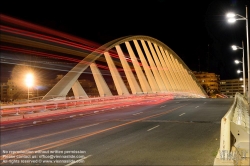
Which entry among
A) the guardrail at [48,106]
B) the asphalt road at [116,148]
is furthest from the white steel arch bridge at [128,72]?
the asphalt road at [116,148]

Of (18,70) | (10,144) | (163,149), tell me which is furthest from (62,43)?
(18,70)

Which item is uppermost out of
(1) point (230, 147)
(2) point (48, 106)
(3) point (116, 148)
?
(1) point (230, 147)

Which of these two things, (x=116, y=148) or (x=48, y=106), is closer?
(x=116, y=148)

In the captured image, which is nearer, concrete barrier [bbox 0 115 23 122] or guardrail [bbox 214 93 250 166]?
guardrail [bbox 214 93 250 166]

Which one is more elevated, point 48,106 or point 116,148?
point 48,106

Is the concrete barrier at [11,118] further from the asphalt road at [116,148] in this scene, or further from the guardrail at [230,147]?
the guardrail at [230,147]

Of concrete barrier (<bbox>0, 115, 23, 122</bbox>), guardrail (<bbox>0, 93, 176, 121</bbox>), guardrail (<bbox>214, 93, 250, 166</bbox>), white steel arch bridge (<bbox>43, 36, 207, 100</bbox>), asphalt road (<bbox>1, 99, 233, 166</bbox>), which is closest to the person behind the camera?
guardrail (<bbox>214, 93, 250, 166</bbox>)

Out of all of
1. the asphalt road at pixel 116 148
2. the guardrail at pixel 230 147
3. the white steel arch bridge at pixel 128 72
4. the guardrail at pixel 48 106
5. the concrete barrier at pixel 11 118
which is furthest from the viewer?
the white steel arch bridge at pixel 128 72

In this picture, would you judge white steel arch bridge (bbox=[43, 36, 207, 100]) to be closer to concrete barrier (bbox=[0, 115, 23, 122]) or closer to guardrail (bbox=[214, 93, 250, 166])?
concrete barrier (bbox=[0, 115, 23, 122])

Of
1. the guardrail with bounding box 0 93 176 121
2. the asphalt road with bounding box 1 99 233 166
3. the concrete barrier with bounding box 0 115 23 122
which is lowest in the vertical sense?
the concrete barrier with bounding box 0 115 23 122

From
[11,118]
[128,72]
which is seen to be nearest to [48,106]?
[11,118]

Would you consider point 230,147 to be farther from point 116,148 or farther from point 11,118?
point 11,118

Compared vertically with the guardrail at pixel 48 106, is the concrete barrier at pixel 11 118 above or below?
below

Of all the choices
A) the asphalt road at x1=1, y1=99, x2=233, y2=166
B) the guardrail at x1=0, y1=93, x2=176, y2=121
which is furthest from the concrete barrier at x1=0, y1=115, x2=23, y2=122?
the asphalt road at x1=1, y1=99, x2=233, y2=166
